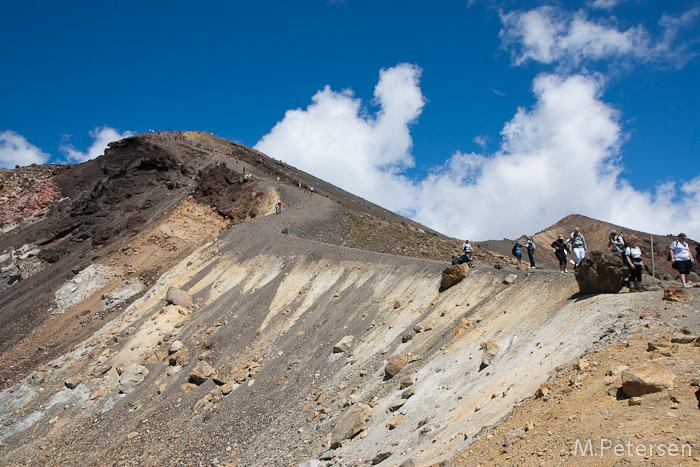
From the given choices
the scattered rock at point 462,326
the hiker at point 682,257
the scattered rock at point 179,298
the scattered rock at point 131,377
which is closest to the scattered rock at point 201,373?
the scattered rock at point 131,377

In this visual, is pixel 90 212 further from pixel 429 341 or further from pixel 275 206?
pixel 429 341

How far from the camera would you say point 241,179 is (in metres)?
33.8

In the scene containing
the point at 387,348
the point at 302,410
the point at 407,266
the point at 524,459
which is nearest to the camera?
the point at 524,459

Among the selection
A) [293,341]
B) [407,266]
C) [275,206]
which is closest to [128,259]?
[275,206]

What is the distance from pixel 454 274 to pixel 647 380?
8.69m

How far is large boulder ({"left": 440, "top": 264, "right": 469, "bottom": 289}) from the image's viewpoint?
13930mm

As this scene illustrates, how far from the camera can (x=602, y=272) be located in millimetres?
9289

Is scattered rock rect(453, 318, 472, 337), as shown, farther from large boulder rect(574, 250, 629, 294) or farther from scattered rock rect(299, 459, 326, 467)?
scattered rock rect(299, 459, 326, 467)

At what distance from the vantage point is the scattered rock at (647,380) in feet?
17.2

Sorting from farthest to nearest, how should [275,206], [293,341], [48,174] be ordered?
[48,174]
[275,206]
[293,341]

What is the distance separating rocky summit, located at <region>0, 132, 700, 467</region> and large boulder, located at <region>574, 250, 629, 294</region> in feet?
0.34

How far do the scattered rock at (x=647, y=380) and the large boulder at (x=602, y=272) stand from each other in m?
3.95

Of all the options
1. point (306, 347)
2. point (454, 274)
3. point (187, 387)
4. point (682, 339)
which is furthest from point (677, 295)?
point (187, 387)

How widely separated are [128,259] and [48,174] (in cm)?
2806
